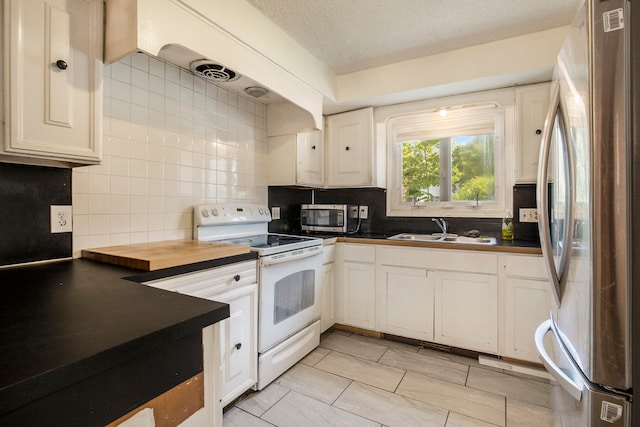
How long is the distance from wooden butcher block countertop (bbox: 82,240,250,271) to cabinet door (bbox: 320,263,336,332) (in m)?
1.01

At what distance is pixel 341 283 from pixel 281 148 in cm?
132

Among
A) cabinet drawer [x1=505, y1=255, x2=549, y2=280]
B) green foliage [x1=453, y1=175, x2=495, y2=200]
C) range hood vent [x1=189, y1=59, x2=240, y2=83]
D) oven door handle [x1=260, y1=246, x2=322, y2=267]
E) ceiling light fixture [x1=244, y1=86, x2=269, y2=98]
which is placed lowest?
cabinet drawer [x1=505, y1=255, x2=549, y2=280]

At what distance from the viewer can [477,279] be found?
219cm

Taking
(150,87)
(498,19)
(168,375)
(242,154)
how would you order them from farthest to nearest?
(242,154), (498,19), (150,87), (168,375)

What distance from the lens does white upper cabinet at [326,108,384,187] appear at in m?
2.86

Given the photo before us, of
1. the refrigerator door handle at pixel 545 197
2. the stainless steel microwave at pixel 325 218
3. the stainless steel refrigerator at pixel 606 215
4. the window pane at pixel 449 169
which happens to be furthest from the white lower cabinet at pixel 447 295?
the stainless steel refrigerator at pixel 606 215

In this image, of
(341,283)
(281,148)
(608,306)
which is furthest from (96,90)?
(341,283)

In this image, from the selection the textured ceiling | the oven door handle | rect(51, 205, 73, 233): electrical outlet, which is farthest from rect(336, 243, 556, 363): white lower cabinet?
rect(51, 205, 73, 233): electrical outlet

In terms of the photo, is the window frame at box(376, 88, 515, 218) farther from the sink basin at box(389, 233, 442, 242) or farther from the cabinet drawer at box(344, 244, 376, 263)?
the cabinet drawer at box(344, 244, 376, 263)

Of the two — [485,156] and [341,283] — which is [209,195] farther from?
[485,156]

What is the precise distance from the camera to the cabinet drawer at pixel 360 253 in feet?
8.38

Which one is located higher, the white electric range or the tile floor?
the white electric range

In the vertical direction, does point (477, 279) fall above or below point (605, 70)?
below

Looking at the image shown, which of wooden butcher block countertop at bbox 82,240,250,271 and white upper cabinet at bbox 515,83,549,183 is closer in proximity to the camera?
wooden butcher block countertop at bbox 82,240,250,271
